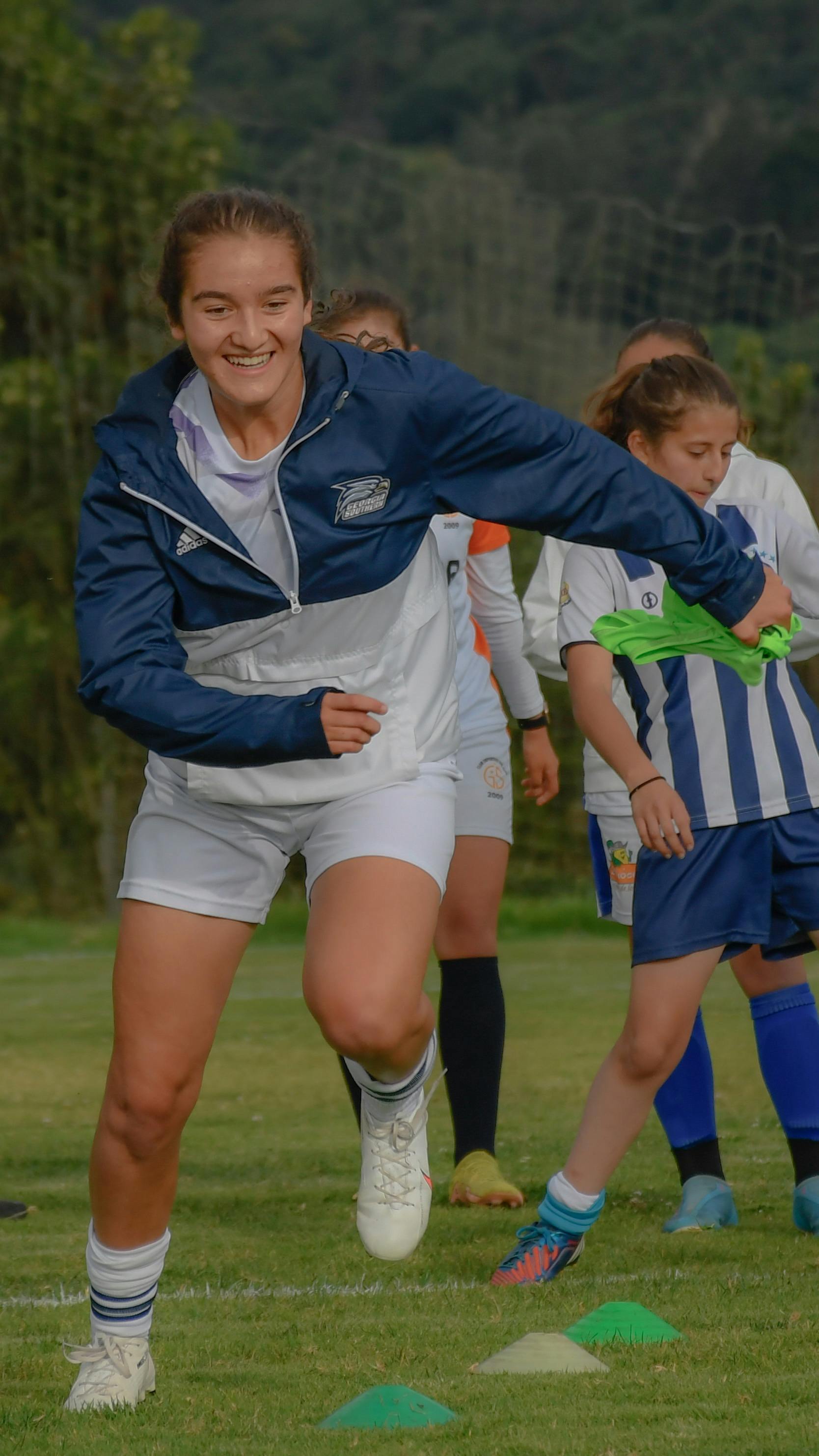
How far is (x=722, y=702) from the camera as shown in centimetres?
362

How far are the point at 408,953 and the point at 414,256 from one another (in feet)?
44.2

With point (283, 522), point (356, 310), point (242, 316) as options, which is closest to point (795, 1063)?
point (283, 522)

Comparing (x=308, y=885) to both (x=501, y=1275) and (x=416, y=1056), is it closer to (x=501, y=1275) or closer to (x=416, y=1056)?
(x=416, y=1056)

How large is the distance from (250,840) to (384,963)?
29 centimetres

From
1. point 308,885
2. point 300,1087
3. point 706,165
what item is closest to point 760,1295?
point 308,885

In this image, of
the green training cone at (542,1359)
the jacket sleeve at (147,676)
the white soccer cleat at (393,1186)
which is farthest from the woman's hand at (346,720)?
the green training cone at (542,1359)

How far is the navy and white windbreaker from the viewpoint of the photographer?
108 inches

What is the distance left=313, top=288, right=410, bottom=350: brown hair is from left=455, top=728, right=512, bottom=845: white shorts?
37.8 inches

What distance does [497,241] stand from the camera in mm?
16734

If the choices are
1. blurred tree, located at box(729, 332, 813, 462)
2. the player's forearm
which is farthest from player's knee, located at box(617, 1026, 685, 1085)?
blurred tree, located at box(729, 332, 813, 462)

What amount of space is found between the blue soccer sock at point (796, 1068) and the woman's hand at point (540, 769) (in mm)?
937

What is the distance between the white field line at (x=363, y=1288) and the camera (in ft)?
11.4

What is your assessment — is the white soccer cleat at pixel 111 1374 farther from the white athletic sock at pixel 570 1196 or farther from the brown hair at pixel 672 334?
the brown hair at pixel 672 334

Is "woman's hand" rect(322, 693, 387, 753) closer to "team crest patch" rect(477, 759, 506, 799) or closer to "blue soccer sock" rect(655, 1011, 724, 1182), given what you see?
"blue soccer sock" rect(655, 1011, 724, 1182)
